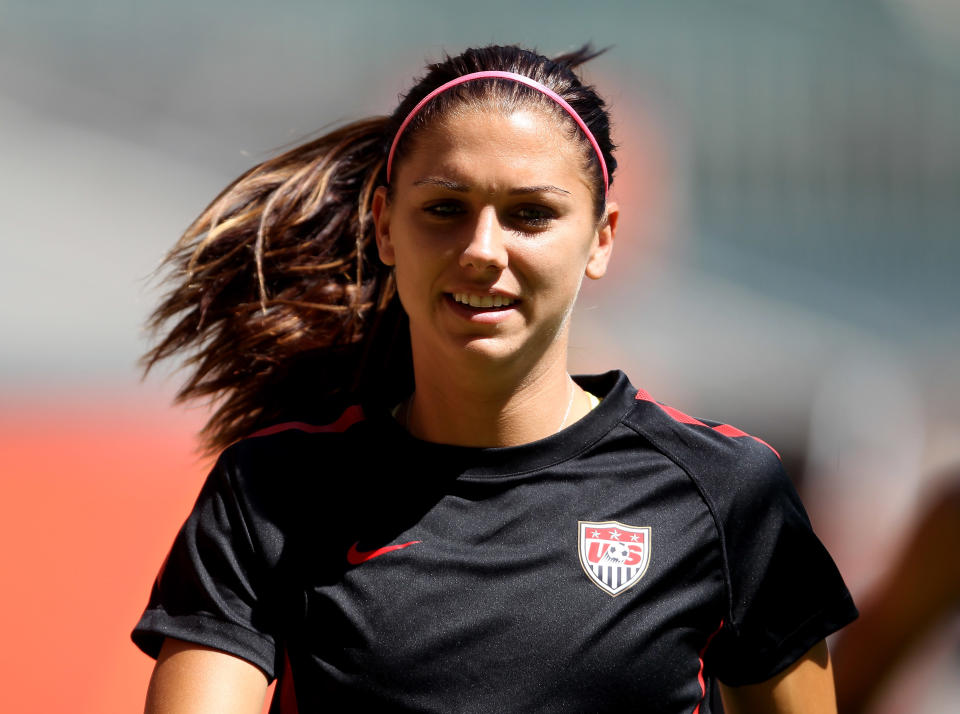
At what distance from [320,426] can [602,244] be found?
25.0 inches

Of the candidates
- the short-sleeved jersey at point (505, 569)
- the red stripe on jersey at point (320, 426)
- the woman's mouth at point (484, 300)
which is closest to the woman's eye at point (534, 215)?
the woman's mouth at point (484, 300)

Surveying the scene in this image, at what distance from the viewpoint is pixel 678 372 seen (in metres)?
8.44

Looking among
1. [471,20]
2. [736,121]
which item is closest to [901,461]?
[736,121]

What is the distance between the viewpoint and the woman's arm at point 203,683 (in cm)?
190

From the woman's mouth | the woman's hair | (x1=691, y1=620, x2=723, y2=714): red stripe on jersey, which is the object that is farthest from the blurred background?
the woman's mouth

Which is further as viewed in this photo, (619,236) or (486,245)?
(619,236)

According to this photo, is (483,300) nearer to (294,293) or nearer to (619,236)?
(294,293)

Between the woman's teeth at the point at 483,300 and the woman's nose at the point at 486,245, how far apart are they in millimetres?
53

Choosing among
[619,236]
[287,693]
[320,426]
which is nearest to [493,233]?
[320,426]

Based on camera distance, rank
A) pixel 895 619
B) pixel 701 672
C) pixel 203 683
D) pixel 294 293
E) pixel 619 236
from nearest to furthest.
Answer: pixel 203 683, pixel 701 672, pixel 294 293, pixel 895 619, pixel 619 236

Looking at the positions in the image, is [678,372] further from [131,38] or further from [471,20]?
[131,38]

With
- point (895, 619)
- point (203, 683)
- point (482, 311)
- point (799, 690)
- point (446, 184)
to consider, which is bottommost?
point (895, 619)

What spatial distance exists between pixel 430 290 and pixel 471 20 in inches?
482

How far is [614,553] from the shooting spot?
1990mm
